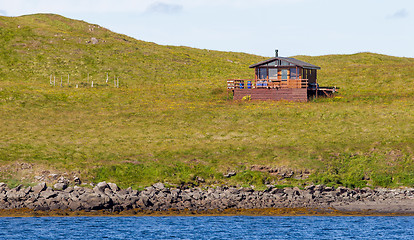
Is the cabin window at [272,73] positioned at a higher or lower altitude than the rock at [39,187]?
higher

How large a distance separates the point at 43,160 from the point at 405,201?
29.7 metres

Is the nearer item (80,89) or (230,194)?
(230,194)

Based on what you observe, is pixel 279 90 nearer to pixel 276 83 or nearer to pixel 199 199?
pixel 276 83

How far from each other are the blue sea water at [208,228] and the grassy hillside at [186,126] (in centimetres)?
677

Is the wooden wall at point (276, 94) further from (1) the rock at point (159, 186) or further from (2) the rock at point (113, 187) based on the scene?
(2) the rock at point (113, 187)

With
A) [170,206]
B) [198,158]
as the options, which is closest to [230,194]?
[170,206]

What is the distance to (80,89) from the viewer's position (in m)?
84.4

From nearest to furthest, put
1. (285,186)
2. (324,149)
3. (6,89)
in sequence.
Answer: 1. (285,186)
2. (324,149)
3. (6,89)

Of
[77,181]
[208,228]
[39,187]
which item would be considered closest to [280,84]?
[77,181]

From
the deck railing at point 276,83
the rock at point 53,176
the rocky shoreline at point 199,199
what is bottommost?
the rocky shoreline at point 199,199

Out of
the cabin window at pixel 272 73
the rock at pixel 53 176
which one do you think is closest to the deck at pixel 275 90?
the cabin window at pixel 272 73

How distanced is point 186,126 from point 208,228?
2637 centimetres

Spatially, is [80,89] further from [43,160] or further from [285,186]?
[285,186]

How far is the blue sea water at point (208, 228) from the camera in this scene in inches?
1366
